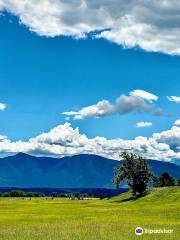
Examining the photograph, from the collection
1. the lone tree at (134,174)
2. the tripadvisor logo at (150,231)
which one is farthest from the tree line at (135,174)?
the tripadvisor logo at (150,231)

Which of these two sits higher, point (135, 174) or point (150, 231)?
point (135, 174)

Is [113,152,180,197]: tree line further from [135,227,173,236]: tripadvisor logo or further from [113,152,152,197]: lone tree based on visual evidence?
[135,227,173,236]: tripadvisor logo

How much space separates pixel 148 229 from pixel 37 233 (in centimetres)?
1205

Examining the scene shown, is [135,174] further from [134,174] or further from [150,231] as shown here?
[150,231]

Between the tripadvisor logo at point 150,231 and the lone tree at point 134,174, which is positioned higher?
the lone tree at point 134,174

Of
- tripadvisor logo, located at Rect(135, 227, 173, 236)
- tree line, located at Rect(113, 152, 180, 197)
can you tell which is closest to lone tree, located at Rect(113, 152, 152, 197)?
tree line, located at Rect(113, 152, 180, 197)

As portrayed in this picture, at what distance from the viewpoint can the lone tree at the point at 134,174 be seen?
540ft

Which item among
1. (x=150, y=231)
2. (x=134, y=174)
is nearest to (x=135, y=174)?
(x=134, y=174)

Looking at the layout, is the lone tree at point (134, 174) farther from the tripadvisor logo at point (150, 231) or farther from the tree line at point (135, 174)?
the tripadvisor logo at point (150, 231)

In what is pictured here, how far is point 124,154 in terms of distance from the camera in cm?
16988

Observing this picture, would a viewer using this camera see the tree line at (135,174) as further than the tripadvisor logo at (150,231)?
Yes

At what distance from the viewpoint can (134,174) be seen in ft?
542

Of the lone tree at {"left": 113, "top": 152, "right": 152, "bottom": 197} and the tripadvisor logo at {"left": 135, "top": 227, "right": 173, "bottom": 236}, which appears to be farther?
the lone tree at {"left": 113, "top": 152, "right": 152, "bottom": 197}

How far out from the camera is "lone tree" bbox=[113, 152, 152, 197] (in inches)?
6476
